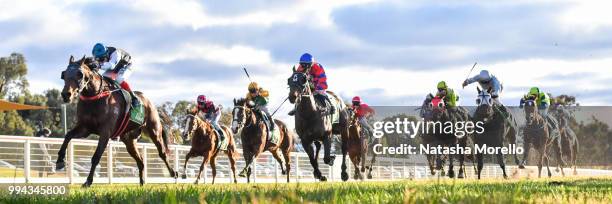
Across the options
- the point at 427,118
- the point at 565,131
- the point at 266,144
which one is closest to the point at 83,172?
the point at 266,144

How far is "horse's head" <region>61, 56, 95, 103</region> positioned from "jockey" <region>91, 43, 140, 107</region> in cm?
101

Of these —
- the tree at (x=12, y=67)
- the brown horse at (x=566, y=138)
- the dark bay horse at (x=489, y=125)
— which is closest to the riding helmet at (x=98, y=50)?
the dark bay horse at (x=489, y=125)

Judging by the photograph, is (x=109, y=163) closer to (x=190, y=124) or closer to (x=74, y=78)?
(x=190, y=124)

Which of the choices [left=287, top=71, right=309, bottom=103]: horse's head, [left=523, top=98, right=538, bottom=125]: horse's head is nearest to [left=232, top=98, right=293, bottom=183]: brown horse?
[left=287, top=71, right=309, bottom=103]: horse's head

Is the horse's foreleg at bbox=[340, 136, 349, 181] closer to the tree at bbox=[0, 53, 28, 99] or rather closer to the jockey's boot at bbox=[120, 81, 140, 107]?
the jockey's boot at bbox=[120, 81, 140, 107]

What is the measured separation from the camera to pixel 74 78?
13195mm

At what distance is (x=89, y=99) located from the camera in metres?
13.9

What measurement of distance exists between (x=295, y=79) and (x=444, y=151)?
6851 millimetres

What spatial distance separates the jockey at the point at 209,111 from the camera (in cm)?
2272

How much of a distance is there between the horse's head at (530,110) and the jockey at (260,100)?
719 centimetres

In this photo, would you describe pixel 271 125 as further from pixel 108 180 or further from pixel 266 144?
pixel 108 180

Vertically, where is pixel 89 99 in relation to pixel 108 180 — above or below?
above

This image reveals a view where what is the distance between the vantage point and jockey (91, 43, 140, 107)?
14617mm

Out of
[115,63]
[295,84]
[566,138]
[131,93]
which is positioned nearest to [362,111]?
[295,84]
